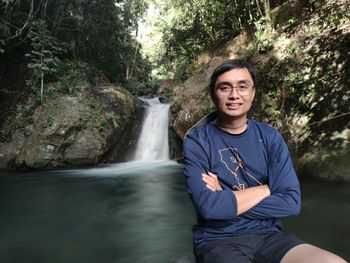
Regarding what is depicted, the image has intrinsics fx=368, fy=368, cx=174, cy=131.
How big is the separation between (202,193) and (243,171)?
13.4 inches

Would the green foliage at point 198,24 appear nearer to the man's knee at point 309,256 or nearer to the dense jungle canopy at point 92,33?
the dense jungle canopy at point 92,33

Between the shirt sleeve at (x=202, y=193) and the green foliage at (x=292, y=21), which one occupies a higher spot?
the green foliage at (x=292, y=21)

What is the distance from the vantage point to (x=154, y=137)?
13.9 metres

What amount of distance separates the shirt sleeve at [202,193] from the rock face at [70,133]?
33.2 feet

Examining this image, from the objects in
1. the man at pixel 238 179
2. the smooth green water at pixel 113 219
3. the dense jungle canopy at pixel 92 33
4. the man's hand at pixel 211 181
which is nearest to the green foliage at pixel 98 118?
the dense jungle canopy at pixel 92 33

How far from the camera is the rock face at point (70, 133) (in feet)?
38.4

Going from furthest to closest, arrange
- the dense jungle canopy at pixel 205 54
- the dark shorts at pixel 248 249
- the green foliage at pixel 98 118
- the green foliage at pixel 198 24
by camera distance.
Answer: the green foliage at pixel 198 24, the green foliage at pixel 98 118, the dense jungle canopy at pixel 205 54, the dark shorts at pixel 248 249

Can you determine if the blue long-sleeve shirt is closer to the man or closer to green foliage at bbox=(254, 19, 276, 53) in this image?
the man

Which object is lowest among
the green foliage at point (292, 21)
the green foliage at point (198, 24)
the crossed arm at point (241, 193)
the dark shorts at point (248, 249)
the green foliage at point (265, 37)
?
the dark shorts at point (248, 249)

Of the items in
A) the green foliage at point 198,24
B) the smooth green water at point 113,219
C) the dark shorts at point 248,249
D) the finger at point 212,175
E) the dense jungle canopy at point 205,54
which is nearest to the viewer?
the dark shorts at point 248,249

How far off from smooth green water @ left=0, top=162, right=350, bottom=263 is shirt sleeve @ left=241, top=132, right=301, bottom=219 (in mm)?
1703

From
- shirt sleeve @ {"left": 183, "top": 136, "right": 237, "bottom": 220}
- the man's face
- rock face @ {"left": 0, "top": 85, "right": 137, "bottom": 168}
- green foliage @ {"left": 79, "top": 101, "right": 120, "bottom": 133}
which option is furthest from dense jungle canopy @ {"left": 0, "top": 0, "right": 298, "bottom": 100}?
shirt sleeve @ {"left": 183, "top": 136, "right": 237, "bottom": 220}

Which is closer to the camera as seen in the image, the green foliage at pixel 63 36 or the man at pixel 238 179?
the man at pixel 238 179

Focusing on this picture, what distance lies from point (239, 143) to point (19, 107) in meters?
13.1
